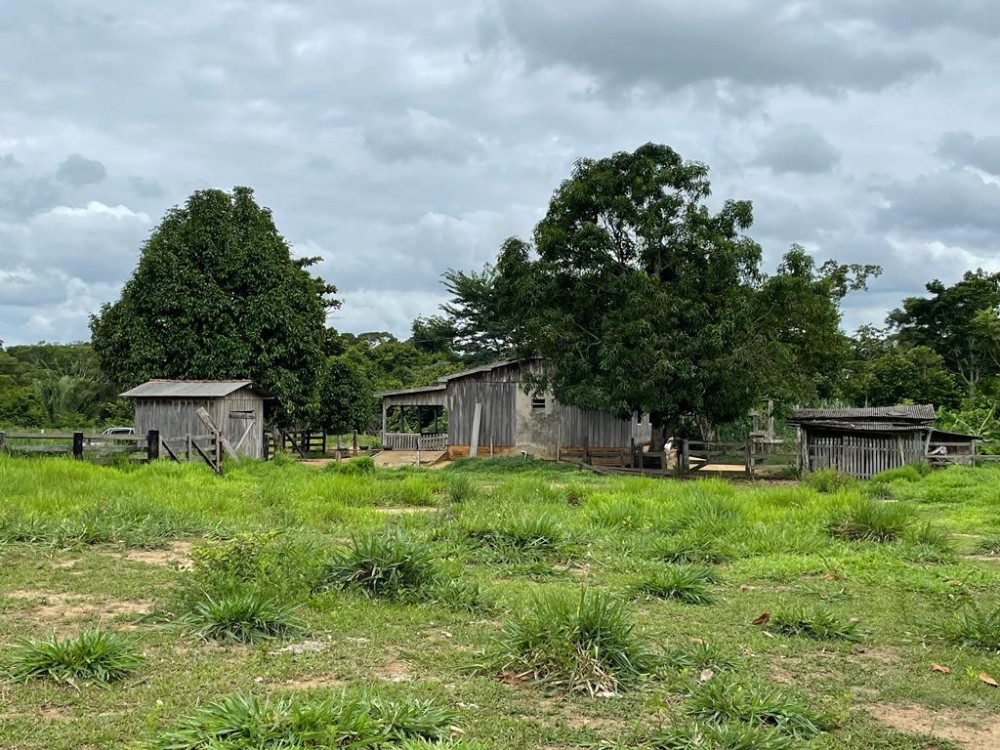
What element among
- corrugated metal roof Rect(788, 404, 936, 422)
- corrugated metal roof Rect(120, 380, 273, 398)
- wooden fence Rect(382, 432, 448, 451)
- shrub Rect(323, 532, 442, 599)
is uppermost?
corrugated metal roof Rect(120, 380, 273, 398)

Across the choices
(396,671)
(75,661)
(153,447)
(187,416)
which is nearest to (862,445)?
(153,447)

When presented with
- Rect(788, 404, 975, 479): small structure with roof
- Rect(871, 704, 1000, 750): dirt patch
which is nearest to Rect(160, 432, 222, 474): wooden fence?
Rect(788, 404, 975, 479): small structure with roof

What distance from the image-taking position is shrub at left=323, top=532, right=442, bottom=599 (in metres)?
7.72

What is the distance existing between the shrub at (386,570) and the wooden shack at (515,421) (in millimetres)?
23813

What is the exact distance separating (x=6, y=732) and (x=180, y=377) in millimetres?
29831

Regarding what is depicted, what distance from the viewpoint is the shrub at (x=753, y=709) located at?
192 inches

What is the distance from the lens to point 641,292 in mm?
24781

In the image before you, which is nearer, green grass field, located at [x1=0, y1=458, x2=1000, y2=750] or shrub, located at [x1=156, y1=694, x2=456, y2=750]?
shrub, located at [x1=156, y1=694, x2=456, y2=750]

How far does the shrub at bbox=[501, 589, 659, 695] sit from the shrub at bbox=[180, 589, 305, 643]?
5.68 feet

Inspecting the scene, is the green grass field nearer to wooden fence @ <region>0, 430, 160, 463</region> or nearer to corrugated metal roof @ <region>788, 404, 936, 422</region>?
wooden fence @ <region>0, 430, 160, 463</region>

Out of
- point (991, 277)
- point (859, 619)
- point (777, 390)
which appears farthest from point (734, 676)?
point (991, 277)

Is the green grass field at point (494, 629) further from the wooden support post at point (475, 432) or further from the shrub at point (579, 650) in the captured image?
the wooden support post at point (475, 432)

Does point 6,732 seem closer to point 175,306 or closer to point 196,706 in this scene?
point 196,706

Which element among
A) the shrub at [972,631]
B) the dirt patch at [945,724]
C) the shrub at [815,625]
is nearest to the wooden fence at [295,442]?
the shrub at [815,625]
